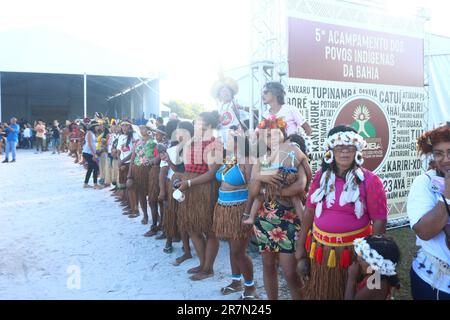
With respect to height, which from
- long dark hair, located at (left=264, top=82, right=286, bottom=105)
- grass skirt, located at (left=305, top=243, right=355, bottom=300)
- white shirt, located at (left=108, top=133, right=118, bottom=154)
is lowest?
grass skirt, located at (left=305, top=243, right=355, bottom=300)

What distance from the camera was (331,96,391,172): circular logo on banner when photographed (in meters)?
5.39

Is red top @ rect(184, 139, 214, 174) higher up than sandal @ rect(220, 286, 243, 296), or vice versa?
red top @ rect(184, 139, 214, 174)

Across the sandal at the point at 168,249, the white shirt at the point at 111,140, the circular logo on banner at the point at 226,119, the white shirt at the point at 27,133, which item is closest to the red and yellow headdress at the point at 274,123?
the circular logo on banner at the point at 226,119

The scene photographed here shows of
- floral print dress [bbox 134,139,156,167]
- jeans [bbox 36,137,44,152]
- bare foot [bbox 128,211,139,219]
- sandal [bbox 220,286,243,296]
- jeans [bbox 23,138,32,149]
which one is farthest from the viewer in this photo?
jeans [bbox 23,138,32,149]

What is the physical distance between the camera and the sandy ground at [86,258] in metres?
3.67

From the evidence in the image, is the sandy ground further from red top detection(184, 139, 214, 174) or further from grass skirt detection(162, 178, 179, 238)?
red top detection(184, 139, 214, 174)

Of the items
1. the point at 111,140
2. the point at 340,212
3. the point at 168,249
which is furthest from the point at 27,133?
the point at 340,212

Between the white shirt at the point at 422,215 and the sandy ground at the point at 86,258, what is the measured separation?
1755mm

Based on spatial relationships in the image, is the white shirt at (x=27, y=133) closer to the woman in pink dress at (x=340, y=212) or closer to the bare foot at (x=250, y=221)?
the bare foot at (x=250, y=221)

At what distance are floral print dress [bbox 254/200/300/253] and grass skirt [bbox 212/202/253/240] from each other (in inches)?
16.7

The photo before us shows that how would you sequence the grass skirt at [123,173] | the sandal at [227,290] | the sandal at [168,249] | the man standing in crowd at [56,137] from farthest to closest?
the man standing in crowd at [56,137], the grass skirt at [123,173], the sandal at [168,249], the sandal at [227,290]

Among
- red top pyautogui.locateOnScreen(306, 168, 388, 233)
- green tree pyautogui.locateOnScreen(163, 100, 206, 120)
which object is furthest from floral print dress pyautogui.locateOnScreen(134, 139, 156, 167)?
green tree pyautogui.locateOnScreen(163, 100, 206, 120)

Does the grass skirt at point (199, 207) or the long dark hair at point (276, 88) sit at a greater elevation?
the long dark hair at point (276, 88)

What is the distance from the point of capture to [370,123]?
5.56m
